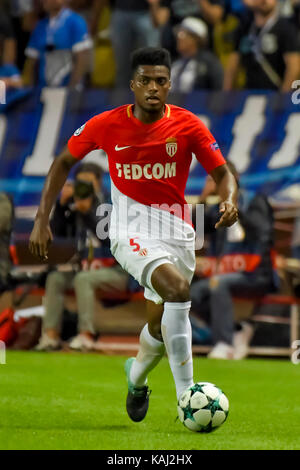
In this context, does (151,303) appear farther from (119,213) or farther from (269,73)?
(269,73)

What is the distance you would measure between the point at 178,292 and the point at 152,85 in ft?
4.51

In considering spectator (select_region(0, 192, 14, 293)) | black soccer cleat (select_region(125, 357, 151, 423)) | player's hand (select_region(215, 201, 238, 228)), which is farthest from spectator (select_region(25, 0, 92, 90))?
player's hand (select_region(215, 201, 238, 228))

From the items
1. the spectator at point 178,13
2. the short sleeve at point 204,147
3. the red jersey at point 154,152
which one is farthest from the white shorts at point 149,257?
the spectator at point 178,13

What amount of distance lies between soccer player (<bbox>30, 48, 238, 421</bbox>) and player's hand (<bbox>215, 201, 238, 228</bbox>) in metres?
0.13

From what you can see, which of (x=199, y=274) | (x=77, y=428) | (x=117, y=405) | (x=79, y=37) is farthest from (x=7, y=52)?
(x=77, y=428)

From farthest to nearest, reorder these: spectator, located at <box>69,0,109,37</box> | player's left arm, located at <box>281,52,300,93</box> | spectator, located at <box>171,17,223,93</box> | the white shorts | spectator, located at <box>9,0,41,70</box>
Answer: spectator, located at <box>69,0,109,37</box> < spectator, located at <box>9,0,41,70</box> < spectator, located at <box>171,17,223,93</box> < player's left arm, located at <box>281,52,300,93</box> < the white shorts

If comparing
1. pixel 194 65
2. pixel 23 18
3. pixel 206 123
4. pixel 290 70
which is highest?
pixel 23 18

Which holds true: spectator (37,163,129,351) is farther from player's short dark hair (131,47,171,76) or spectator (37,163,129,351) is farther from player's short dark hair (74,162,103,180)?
player's short dark hair (131,47,171,76)

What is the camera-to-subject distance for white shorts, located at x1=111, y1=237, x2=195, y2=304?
20.5 ft

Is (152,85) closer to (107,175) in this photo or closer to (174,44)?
(107,175)

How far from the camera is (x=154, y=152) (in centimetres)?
647

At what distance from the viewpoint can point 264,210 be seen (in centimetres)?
1136

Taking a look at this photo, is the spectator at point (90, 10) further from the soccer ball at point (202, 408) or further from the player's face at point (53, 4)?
the soccer ball at point (202, 408)

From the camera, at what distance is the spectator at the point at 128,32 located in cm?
1270
